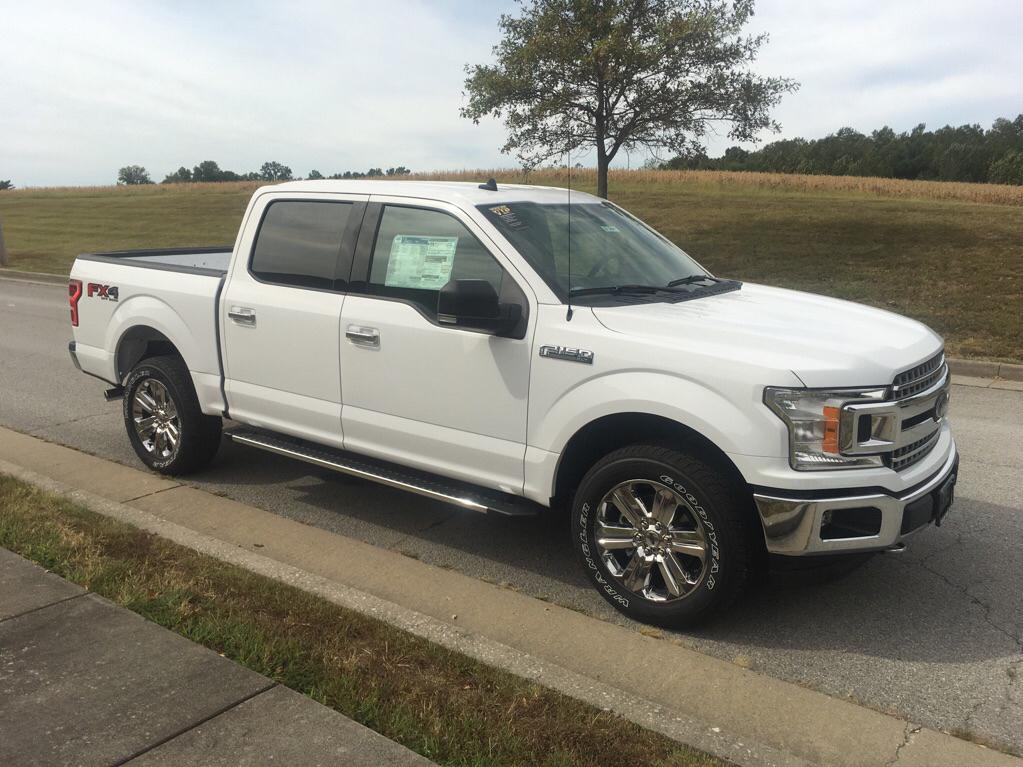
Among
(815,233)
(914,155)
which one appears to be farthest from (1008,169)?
(815,233)

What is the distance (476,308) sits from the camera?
4199mm

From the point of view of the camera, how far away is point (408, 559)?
489 centimetres

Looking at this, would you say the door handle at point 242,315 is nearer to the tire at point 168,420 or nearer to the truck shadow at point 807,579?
the tire at point 168,420

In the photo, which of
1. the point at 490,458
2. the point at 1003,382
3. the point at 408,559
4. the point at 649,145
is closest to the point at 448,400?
the point at 490,458

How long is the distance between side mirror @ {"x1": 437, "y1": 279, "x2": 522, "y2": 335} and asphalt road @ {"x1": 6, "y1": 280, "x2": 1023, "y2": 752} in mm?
1348

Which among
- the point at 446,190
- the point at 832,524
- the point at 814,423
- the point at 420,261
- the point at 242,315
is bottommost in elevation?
the point at 832,524

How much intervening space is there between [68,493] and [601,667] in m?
3.78

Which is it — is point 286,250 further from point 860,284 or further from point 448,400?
point 860,284

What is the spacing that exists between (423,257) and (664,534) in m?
1.93

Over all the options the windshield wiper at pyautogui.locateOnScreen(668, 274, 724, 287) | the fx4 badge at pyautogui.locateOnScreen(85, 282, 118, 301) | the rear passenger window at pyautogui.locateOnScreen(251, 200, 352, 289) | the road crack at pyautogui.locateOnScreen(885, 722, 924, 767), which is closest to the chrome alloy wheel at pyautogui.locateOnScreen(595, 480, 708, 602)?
the road crack at pyautogui.locateOnScreen(885, 722, 924, 767)

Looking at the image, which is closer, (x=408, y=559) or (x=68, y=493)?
(x=408, y=559)

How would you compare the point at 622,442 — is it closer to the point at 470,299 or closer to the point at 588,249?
the point at 470,299

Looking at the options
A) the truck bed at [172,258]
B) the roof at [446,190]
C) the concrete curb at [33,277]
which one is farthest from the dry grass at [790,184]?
the roof at [446,190]

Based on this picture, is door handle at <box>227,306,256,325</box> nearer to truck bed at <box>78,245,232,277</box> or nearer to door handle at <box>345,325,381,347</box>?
truck bed at <box>78,245,232,277</box>
